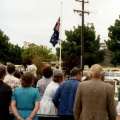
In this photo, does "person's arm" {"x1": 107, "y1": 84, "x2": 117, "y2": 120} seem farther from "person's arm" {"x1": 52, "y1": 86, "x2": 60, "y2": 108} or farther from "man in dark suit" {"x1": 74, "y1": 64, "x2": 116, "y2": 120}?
"person's arm" {"x1": 52, "y1": 86, "x2": 60, "y2": 108}

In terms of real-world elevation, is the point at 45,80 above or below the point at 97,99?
above

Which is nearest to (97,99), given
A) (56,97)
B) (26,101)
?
(26,101)

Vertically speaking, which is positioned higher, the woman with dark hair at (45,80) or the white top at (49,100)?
the woman with dark hair at (45,80)

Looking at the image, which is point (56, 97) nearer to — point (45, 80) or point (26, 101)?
point (26, 101)

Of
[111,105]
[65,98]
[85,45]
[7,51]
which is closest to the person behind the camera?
[111,105]

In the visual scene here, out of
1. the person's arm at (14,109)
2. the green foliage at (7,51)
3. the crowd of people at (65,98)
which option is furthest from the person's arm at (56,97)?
the green foliage at (7,51)

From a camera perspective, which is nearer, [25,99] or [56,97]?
[25,99]

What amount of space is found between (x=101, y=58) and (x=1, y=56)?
17.8 m

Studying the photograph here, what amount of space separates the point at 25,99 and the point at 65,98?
3.60 feet

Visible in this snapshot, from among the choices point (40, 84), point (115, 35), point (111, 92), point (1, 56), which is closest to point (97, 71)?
point (111, 92)

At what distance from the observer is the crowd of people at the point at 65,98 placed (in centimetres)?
758

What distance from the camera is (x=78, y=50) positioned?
213 ft

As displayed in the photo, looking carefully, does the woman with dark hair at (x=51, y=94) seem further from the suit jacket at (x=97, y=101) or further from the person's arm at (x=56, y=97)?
the suit jacket at (x=97, y=101)

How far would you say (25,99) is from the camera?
26.6 feet
